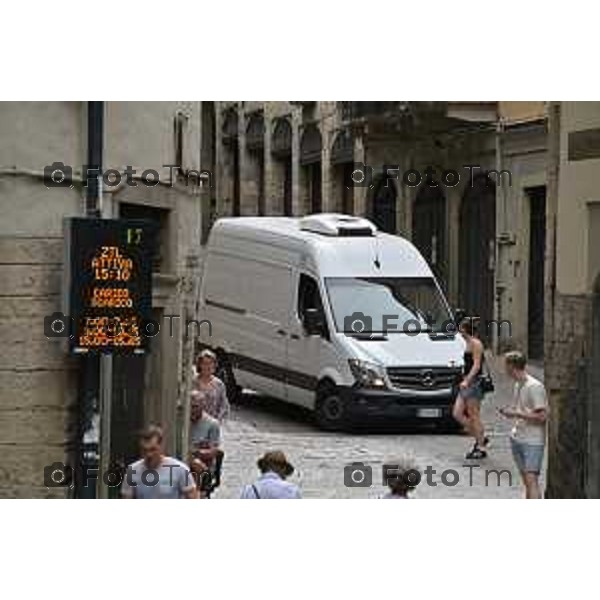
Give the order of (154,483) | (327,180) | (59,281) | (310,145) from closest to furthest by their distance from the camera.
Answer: (59,281), (154,483), (327,180), (310,145)

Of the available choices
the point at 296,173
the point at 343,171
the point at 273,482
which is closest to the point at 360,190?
the point at 343,171

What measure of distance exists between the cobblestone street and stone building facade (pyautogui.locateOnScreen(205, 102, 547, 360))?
0.36 meters

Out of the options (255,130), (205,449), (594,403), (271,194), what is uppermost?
(255,130)

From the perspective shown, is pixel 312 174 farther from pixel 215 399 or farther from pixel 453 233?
pixel 215 399

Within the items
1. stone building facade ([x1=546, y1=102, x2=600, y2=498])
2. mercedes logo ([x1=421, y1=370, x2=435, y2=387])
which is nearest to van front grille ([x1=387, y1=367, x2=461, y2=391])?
mercedes logo ([x1=421, y1=370, x2=435, y2=387])

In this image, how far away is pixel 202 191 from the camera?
7652 millimetres

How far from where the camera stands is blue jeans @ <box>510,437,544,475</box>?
757cm

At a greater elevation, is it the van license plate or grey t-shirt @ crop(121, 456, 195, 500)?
the van license plate

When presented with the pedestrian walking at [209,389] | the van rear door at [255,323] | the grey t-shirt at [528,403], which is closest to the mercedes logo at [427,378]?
the grey t-shirt at [528,403]

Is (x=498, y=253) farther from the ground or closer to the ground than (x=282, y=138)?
closer to the ground

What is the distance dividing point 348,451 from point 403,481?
0.25 m

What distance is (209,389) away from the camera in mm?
7676

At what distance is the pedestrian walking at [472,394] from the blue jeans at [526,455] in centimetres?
14

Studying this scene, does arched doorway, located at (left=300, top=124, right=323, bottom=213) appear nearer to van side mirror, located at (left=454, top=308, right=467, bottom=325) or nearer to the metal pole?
van side mirror, located at (left=454, top=308, right=467, bottom=325)
